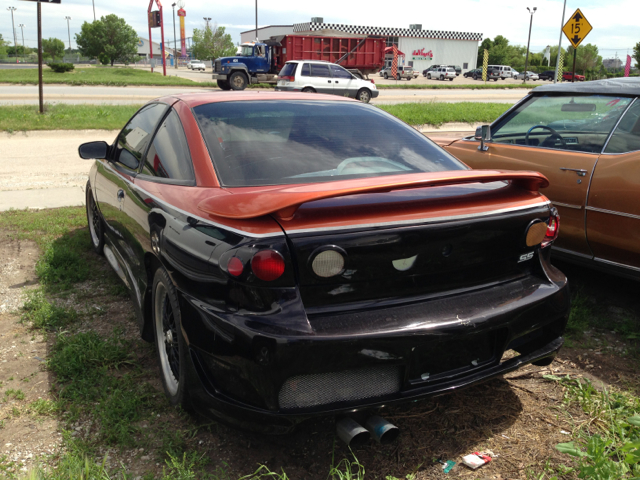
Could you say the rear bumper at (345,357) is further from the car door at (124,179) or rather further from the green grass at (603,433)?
the car door at (124,179)

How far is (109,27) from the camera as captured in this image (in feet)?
221

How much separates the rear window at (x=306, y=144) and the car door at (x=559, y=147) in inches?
50.1

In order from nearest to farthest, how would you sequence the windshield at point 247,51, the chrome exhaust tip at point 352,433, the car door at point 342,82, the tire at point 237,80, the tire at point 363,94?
the chrome exhaust tip at point 352,433, the car door at point 342,82, the tire at point 363,94, the tire at point 237,80, the windshield at point 247,51

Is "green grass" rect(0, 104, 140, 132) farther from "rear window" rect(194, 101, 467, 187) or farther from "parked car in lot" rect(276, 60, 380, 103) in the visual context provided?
"rear window" rect(194, 101, 467, 187)

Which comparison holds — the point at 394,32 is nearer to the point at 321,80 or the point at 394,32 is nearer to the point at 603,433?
the point at 321,80

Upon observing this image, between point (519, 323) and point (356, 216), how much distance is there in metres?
0.88

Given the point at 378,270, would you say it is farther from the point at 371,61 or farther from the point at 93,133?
the point at 371,61

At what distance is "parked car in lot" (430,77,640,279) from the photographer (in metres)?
3.64

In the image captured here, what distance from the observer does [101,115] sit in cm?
1440

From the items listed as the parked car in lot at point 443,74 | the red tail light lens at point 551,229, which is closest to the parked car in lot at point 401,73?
the parked car in lot at point 443,74

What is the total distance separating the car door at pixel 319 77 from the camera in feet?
75.6

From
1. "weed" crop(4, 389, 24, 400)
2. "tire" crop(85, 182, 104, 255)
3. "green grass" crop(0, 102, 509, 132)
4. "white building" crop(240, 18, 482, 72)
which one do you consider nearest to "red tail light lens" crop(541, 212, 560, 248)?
"weed" crop(4, 389, 24, 400)

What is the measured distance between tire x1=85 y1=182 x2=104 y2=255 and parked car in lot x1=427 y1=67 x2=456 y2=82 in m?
59.4

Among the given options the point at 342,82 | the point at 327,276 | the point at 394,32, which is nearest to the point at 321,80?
the point at 342,82
